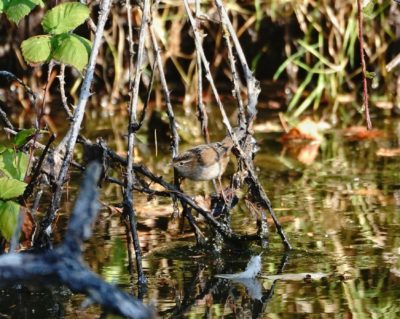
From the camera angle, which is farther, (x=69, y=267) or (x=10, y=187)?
(x=10, y=187)

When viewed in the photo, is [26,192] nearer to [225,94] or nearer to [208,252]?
[208,252]

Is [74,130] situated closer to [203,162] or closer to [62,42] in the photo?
[62,42]

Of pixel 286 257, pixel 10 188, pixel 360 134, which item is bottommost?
pixel 286 257

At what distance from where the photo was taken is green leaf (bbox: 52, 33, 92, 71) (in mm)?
3850

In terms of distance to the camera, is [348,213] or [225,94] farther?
[225,94]

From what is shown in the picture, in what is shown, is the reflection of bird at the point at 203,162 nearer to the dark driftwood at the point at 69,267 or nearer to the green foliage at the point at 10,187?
the green foliage at the point at 10,187

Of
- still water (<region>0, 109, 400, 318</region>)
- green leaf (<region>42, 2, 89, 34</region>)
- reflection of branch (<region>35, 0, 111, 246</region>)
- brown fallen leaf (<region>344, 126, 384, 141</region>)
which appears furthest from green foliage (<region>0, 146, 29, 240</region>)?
brown fallen leaf (<region>344, 126, 384, 141</region>)

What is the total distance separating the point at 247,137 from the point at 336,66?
152 inches

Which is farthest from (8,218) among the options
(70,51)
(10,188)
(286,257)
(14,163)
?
(286,257)

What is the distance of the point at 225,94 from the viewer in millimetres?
9227

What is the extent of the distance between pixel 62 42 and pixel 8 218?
64 cm

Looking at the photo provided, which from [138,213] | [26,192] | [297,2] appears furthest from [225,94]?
[26,192]

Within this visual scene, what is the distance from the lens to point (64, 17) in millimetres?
3934

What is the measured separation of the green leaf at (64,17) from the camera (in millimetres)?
3904
